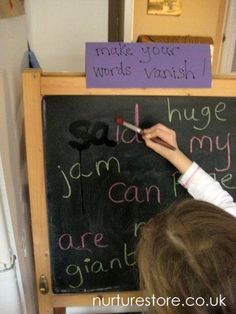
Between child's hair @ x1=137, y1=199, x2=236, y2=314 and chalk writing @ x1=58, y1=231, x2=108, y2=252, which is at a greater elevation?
child's hair @ x1=137, y1=199, x2=236, y2=314

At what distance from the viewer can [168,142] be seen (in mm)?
775

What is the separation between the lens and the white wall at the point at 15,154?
68 cm

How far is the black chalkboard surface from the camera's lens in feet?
2.47

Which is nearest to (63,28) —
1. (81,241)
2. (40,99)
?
(40,99)

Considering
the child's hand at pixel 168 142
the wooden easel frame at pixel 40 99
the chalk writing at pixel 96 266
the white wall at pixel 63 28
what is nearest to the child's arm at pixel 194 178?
the child's hand at pixel 168 142

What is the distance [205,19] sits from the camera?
289cm

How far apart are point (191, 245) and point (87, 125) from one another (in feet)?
1.21

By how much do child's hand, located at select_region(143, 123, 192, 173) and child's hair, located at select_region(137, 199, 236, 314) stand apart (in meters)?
0.19

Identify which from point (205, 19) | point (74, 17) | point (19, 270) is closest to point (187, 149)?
point (19, 270)

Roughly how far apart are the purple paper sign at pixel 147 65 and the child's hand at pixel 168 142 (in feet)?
0.34

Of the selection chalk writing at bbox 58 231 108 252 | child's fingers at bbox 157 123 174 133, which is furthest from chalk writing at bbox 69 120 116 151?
chalk writing at bbox 58 231 108 252

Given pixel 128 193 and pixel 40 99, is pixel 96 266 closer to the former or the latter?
pixel 128 193

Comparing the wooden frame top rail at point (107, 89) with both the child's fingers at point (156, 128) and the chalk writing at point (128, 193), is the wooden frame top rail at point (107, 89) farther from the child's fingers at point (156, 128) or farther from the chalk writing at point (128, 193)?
the chalk writing at point (128, 193)

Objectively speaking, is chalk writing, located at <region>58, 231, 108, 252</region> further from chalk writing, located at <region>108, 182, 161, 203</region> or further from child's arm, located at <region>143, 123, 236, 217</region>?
child's arm, located at <region>143, 123, 236, 217</region>
